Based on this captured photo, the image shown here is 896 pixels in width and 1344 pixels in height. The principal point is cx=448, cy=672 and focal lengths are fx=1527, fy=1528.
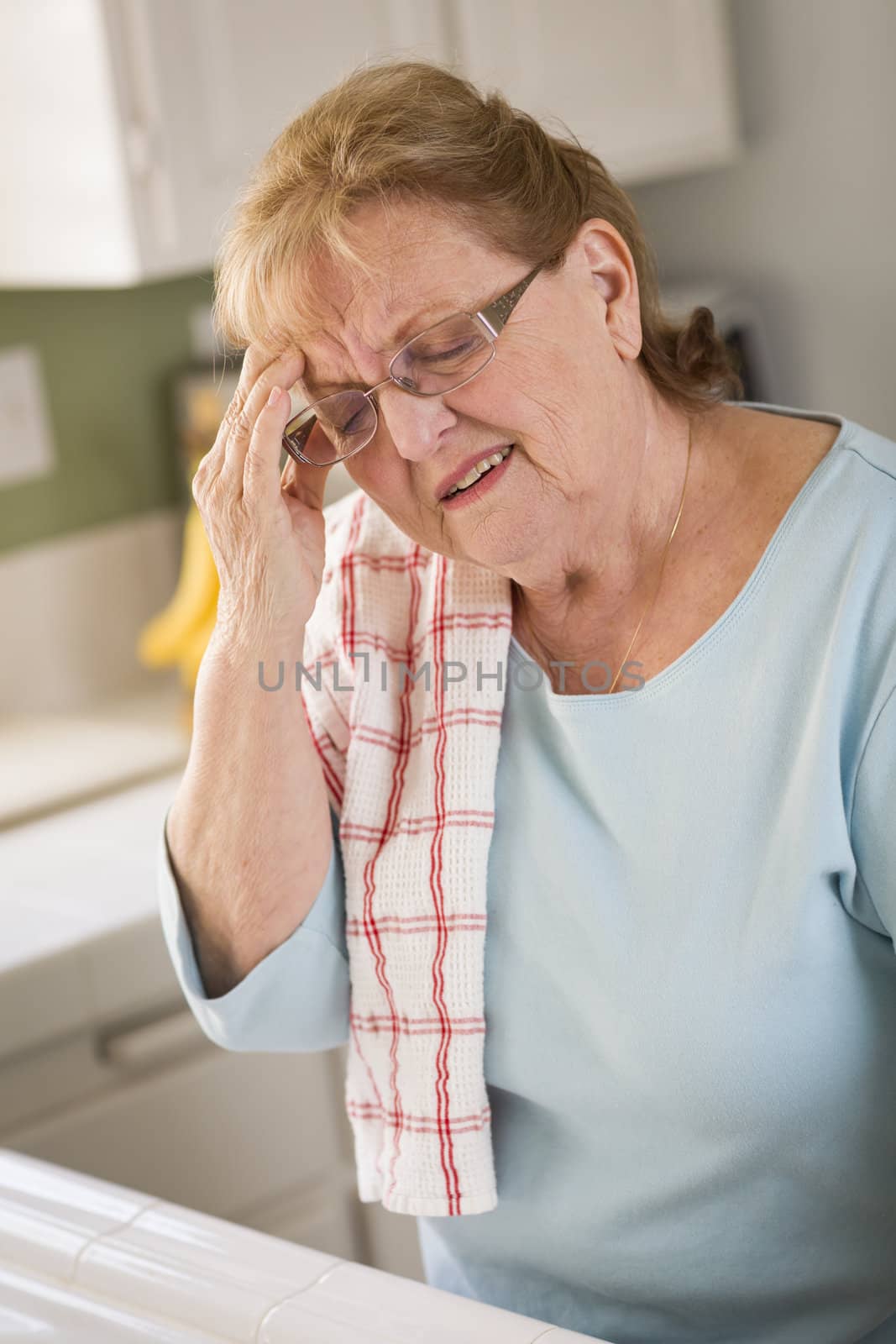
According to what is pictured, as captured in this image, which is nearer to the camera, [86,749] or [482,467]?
[482,467]

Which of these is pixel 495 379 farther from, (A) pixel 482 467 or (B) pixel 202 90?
(B) pixel 202 90

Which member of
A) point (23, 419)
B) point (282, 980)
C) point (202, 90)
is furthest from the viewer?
point (23, 419)

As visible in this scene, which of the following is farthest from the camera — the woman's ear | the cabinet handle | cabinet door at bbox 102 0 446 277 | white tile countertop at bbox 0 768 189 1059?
cabinet door at bbox 102 0 446 277

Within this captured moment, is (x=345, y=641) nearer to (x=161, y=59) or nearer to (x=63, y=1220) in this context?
(x=63, y=1220)

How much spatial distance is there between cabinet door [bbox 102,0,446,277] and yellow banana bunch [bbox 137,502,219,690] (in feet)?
1.25

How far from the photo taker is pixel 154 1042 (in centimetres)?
162

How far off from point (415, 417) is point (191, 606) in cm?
109

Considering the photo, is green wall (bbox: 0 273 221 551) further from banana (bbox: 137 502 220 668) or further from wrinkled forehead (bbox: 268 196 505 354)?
wrinkled forehead (bbox: 268 196 505 354)

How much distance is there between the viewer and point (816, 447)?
1.05 meters

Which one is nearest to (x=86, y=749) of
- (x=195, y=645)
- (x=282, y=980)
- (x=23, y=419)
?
(x=195, y=645)

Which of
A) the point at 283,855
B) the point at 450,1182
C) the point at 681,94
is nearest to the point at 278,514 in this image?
the point at 283,855

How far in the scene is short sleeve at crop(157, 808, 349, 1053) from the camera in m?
1.18

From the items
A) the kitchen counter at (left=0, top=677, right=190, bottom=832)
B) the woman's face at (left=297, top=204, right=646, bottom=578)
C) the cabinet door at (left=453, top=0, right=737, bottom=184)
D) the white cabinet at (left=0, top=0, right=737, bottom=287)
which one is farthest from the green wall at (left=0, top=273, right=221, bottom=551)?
the woman's face at (left=297, top=204, right=646, bottom=578)

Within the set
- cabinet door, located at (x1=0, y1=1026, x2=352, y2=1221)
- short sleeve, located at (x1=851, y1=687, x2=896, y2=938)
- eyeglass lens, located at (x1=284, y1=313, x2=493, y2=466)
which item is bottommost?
cabinet door, located at (x1=0, y1=1026, x2=352, y2=1221)
